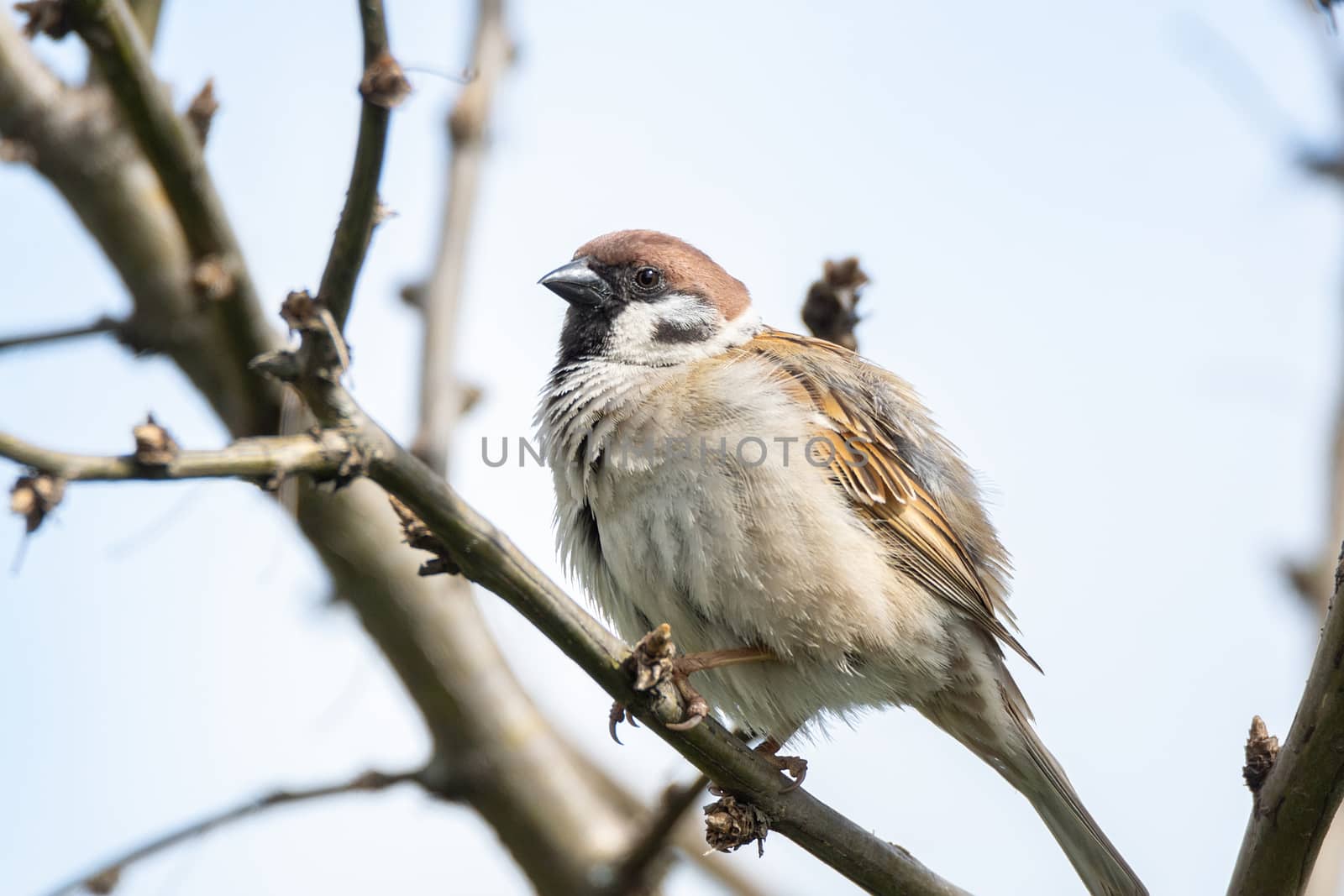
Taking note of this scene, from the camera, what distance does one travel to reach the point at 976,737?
13.6ft

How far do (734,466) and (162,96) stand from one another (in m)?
1.81

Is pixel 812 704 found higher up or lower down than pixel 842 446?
lower down

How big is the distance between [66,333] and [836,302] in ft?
7.87

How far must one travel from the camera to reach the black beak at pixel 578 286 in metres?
4.41

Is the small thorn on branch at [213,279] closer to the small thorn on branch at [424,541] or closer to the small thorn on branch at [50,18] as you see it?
the small thorn on branch at [50,18]

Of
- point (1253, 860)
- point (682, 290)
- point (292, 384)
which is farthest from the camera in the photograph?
point (682, 290)

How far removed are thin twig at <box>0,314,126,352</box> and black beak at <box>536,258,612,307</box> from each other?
1418 millimetres

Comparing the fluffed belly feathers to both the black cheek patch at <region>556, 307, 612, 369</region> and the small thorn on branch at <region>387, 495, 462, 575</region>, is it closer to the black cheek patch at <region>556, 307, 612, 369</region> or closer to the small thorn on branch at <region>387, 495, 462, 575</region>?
the black cheek patch at <region>556, 307, 612, 369</region>

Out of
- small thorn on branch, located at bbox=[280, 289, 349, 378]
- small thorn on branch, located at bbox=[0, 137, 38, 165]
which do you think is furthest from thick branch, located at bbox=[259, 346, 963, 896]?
small thorn on branch, located at bbox=[0, 137, 38, 165]

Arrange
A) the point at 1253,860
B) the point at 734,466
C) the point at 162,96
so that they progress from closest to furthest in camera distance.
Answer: the point at 1253,860, the point at 162,96, the point at 734,466

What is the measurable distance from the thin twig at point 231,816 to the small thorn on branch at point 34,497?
1.94 meters

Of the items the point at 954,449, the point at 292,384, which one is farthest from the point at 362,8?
the point at 954,449

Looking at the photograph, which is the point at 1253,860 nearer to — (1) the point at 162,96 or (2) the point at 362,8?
(2) the point at 362,8

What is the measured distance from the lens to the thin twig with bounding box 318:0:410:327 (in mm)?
2406
